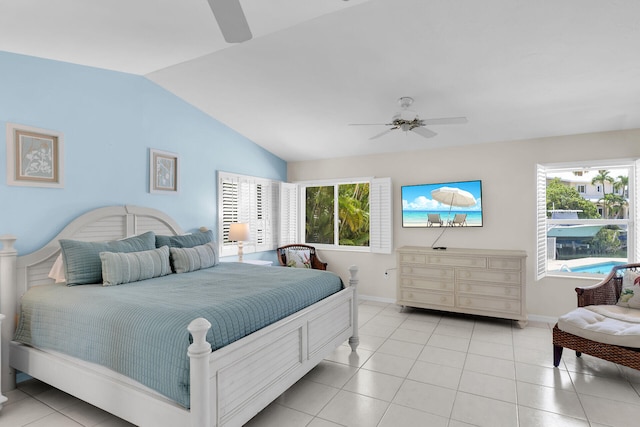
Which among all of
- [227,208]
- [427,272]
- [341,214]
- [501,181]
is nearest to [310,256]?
[341,214]

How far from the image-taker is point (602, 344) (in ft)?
9.03

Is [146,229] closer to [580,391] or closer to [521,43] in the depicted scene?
[521,43]

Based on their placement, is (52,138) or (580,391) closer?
(580,391)

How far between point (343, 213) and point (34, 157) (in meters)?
4.09

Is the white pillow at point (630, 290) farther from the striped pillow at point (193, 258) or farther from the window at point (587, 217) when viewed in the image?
the striped pillow at point (193, 258)

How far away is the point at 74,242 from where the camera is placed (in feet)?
9.46

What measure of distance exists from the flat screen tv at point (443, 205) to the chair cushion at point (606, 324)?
1741mm

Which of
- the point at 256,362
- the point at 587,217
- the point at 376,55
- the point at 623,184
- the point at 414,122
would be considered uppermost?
the point at 376,55

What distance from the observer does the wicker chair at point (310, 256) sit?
18.5ft

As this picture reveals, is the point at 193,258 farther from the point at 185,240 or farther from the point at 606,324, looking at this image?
the point at 606,324

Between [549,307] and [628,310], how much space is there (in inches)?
46.4

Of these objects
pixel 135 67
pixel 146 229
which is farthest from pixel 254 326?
pixel 135 67

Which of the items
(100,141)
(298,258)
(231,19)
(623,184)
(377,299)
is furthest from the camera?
(298,258)

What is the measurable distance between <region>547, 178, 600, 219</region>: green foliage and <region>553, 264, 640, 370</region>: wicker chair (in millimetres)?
864
